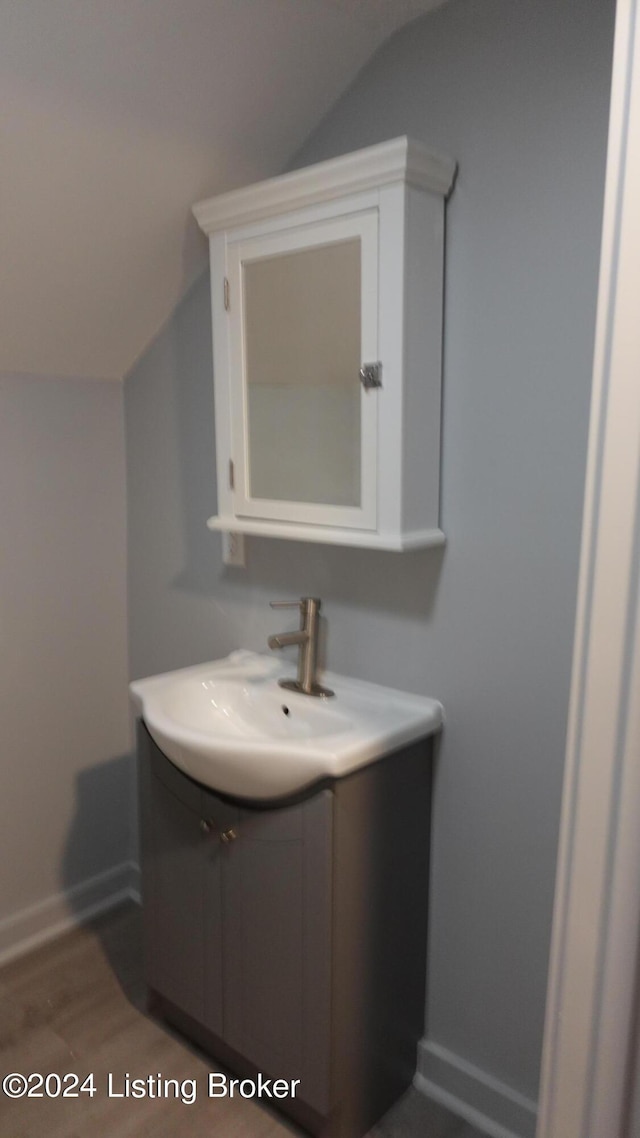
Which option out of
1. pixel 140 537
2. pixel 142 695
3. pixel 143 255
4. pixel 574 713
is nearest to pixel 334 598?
pixel 142 695

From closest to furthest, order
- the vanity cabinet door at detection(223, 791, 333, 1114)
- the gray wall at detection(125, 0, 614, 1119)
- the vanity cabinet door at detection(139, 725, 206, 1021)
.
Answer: the gray wall at detection(125, 0, 614, 1119)
the vanity cabinet door at detection(223, 791, 333, 1114)
the vanity cabinet door at detection(139, 725, 206, 1021)

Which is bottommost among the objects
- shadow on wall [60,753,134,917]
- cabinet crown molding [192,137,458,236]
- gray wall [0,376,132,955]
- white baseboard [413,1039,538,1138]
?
white baseboard [413,1039,538,1138]

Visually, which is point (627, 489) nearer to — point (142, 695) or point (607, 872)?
point (607, 872)

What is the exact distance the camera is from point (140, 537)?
2.29m

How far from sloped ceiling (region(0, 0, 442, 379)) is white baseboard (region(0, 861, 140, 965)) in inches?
56.5

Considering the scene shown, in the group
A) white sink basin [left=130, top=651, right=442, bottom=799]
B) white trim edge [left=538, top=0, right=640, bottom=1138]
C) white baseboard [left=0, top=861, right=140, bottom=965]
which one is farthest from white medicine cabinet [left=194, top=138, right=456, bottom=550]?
white baseboard [left=0, top=861, right=140, bottom=965]

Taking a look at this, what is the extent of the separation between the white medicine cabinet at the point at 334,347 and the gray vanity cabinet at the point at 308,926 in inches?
20.8

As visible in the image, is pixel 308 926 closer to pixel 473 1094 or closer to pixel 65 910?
pixel 473 1094

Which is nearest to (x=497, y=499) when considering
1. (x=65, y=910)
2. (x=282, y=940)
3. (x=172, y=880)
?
(x=282, y=940)

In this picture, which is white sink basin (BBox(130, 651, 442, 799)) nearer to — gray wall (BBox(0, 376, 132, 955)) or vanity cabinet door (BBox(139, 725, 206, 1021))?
vanity cabinet door (BBox(139, 725, 206, 1021))

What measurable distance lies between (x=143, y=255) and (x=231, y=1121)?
73.3 inches

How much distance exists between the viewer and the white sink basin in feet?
4.69

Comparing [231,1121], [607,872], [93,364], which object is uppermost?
[93,364]

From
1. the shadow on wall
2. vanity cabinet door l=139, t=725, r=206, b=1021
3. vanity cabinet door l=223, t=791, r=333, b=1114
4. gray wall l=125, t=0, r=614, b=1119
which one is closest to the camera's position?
gray wall l=125, t=0, r=614, b=1119
